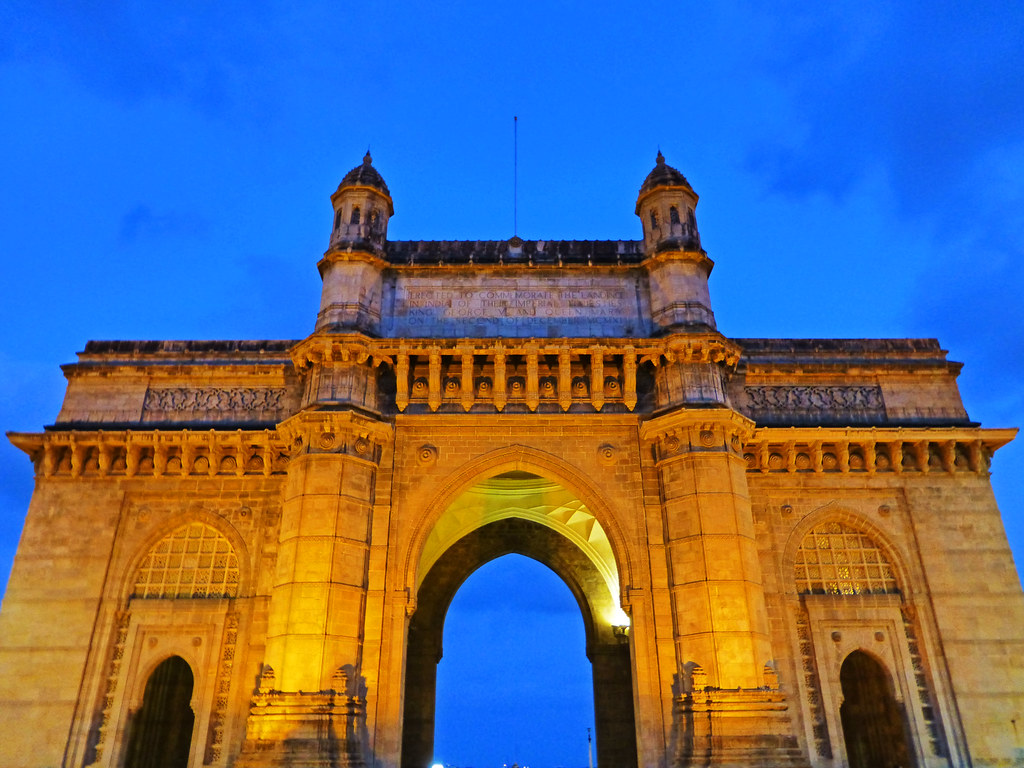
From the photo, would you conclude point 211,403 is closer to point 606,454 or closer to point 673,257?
point 606,454

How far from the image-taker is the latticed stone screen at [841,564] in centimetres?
1836

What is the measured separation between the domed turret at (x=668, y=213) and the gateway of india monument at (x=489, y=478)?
76 millimetres

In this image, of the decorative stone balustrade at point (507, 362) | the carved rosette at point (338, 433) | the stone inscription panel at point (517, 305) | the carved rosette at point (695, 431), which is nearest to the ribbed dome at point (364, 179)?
the stone inscription panel at point (517, 305)

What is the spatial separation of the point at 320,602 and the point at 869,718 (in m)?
14.6

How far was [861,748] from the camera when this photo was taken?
65.4 ft

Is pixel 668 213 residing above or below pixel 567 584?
above

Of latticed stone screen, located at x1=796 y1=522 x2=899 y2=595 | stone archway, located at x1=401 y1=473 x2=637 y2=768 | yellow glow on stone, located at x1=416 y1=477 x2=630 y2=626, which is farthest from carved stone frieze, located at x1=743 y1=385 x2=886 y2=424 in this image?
stone archway, located at x1=401 y1=473 x2=637 y2=768

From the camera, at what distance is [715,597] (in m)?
15.6

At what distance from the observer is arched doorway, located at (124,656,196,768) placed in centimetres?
1961

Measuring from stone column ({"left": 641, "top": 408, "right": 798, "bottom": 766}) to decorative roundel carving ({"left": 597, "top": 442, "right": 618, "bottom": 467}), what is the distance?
85 centimetres

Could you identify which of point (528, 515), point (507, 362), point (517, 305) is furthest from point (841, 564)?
point (517, 305)

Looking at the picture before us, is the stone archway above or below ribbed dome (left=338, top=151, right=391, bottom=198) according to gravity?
below

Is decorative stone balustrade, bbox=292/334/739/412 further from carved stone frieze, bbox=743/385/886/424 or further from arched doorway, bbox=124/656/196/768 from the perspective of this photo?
arched doorway, bbox=124/656/196/768

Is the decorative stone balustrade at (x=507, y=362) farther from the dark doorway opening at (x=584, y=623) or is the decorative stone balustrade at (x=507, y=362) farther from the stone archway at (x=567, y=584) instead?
the dark doorway opening at (x=584, y=623)
